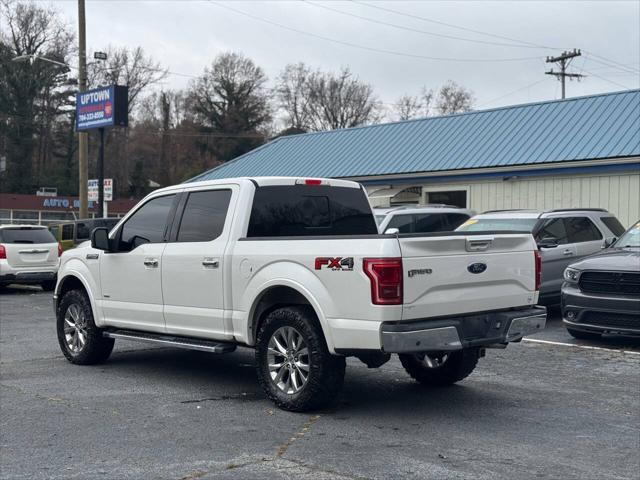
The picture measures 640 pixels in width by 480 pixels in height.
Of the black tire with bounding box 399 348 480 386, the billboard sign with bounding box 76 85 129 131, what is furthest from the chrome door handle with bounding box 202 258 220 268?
the billboard sign with bounding box 76 85 129 131

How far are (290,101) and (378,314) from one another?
70214 mm

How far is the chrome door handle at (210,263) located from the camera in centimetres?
756

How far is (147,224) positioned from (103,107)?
69.5ft

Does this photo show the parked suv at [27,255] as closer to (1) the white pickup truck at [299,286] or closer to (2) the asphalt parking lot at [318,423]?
(2) the asphalt parking lot at [318,423]

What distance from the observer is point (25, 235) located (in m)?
19.3

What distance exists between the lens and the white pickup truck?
635cm

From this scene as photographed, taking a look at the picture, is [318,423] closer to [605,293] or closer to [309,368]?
[309,368]

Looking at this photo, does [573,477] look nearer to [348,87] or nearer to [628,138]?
[628,138]

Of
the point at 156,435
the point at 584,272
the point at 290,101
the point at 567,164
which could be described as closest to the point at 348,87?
the point at 290,101

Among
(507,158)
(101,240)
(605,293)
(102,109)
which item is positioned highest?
(102,109)

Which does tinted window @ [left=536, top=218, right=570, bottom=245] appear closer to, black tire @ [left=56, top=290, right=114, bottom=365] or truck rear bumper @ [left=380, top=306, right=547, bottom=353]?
truck rear bumper @ [left=380, top=306, right=547, bottom=353]

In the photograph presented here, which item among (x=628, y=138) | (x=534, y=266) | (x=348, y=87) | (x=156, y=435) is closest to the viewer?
(x=156, y=435)

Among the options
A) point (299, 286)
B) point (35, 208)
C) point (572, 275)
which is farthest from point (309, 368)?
point (35, 208)

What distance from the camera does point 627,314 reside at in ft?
33.6
